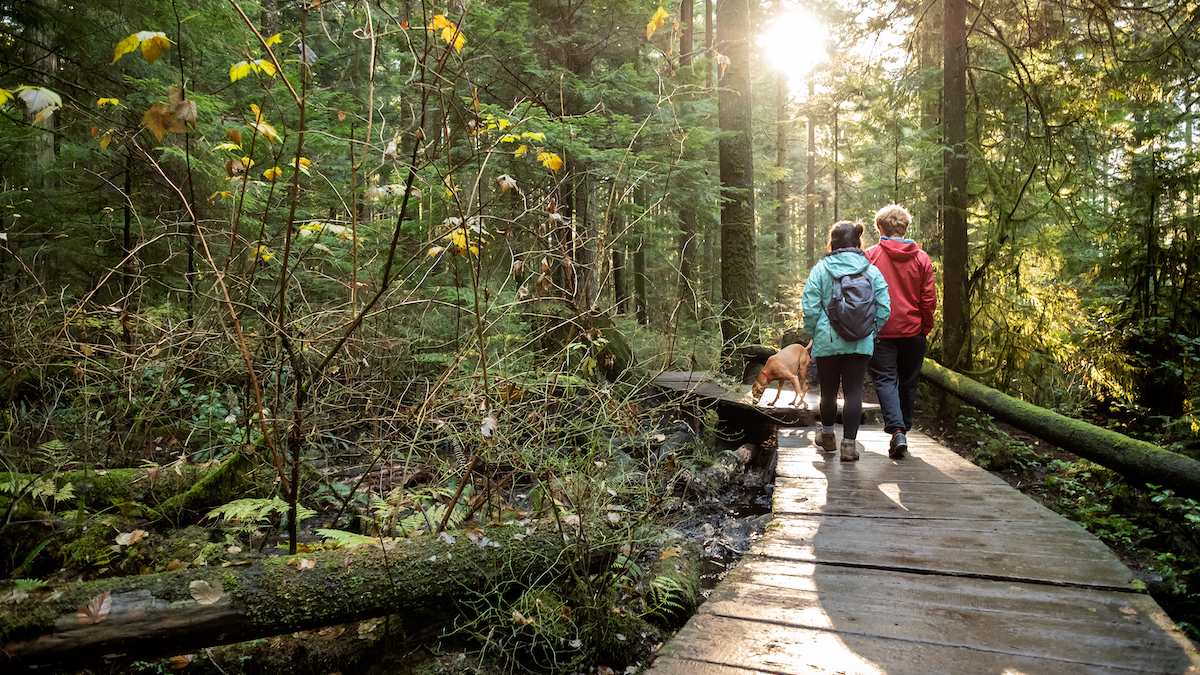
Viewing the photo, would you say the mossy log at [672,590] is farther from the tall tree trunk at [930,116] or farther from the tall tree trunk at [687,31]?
the tall tree trunk at [687,31]

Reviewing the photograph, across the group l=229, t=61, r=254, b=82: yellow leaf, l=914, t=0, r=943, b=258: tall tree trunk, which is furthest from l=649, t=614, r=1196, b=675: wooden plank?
l=914, t=0, r=943, b=258: tall tree trunk

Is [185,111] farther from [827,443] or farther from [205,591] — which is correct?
[827,443]

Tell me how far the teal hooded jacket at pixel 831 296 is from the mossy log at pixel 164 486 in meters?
4.83

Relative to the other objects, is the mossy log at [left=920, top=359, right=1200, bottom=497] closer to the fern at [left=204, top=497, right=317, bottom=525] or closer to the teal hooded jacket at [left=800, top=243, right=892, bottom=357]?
the teal hooded jacket at [left=800, top=243, right=892, bottom=357]

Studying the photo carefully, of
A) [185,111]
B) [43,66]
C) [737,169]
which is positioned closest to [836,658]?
[185,111]

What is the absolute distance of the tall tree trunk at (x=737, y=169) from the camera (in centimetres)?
1016

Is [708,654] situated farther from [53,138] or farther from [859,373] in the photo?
[53,138]

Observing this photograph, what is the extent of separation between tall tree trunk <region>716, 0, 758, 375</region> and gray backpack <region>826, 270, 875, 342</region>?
5.25 m

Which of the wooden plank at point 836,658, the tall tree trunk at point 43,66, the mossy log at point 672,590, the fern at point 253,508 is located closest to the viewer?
the wooden plank at point 836,658

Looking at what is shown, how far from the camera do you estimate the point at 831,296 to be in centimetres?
486

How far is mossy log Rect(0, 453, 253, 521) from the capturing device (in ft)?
14.4

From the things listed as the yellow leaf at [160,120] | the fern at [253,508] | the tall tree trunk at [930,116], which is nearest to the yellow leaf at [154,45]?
the yellow leaf at [160,120]

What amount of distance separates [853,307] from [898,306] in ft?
2.95

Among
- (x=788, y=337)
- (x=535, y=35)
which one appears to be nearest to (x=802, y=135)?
(x=788, y=337)
